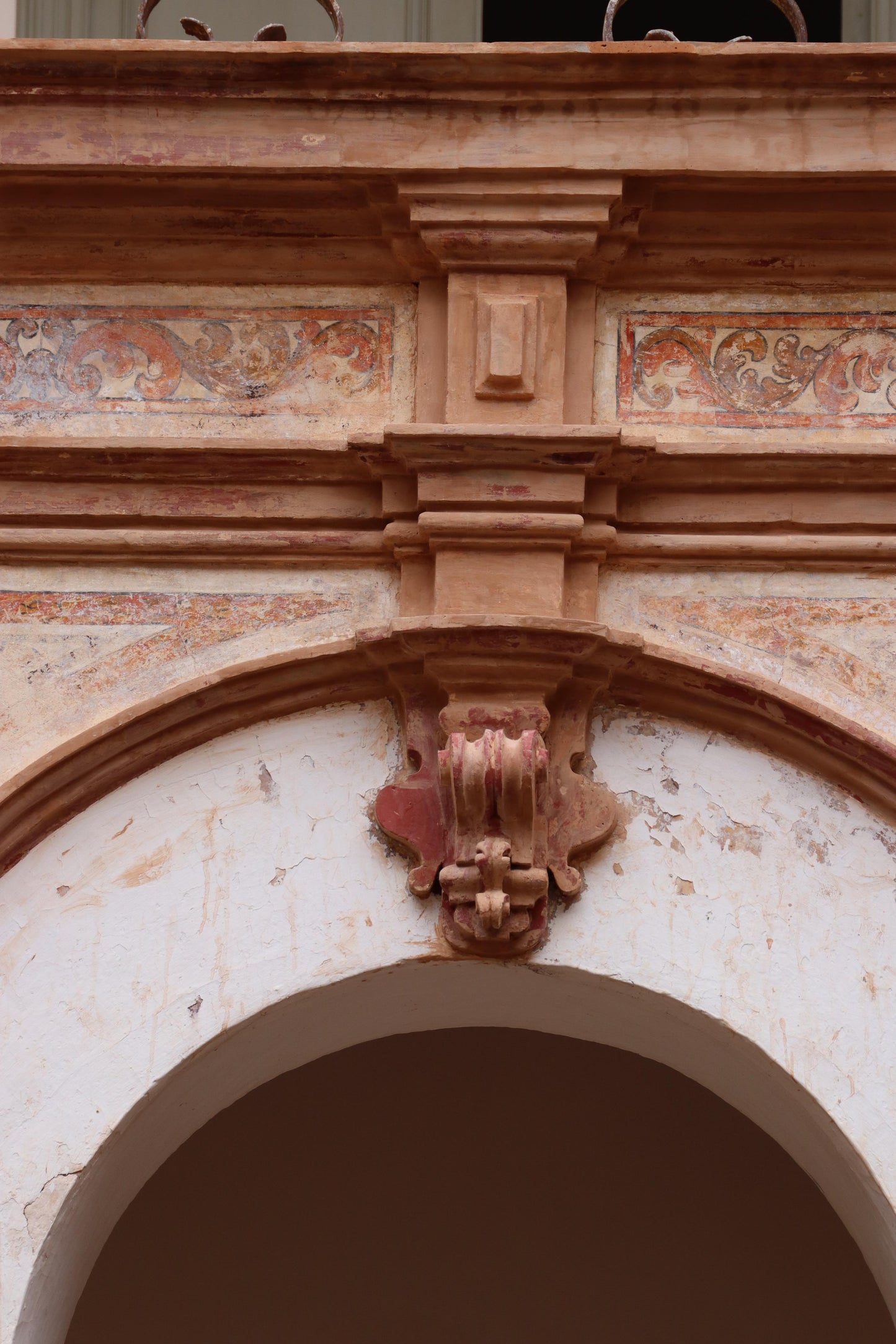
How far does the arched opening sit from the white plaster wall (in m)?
1.83

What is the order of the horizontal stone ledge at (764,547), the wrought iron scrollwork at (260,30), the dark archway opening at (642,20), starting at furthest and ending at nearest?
1. the dark archway opening at (642,20)
2. the wrought iron scrollwork at (260,30)
3. the horizontal stone ledge at (764,547)

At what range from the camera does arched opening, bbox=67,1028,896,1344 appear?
4.84m

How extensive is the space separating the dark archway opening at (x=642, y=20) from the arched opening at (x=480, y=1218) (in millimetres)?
2871

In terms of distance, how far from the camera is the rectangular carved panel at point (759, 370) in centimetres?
325

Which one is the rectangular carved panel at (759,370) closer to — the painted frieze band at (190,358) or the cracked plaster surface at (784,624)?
the cracked plaster surface at (784,624)

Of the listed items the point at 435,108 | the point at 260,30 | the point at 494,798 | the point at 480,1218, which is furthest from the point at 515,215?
the point at 480,1218

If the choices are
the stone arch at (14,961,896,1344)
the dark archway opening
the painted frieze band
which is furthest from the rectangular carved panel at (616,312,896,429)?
the dark archway opening

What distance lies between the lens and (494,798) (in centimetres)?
294

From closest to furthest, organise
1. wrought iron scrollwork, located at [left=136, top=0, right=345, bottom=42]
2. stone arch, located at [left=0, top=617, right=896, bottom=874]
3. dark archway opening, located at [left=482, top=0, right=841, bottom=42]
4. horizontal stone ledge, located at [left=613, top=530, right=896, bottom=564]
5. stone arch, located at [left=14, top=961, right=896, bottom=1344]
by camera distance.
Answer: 1. stone arch, located at [left=14, top=961, right=896, bottom=1344]
2. stone arch, located at [left=0, top=617, right=896, bottom=874]
3. horizontal stone ledge, located at [left=613, top=530, right=896, bottom=564]
4. wrought iron scrollwork, located at [left=136, top=0, right=345, bottom=42]
5. dark archway opening, located at [left=482, top=0, right=841, bottom=42]

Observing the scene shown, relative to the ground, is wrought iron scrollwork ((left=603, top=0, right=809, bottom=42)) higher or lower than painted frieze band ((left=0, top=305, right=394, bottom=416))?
higher

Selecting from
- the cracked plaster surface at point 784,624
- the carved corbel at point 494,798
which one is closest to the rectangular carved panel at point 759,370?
the cracked plaster surface at point 784,624

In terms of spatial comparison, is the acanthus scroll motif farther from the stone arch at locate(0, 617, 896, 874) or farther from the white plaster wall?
the white plaster wall

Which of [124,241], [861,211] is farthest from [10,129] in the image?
[861,211]

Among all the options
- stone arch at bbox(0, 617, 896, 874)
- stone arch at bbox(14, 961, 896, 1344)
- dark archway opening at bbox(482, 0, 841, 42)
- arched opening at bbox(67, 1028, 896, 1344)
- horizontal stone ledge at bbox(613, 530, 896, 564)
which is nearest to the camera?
stone arch at bbox(14, 961, 896, 1344)
